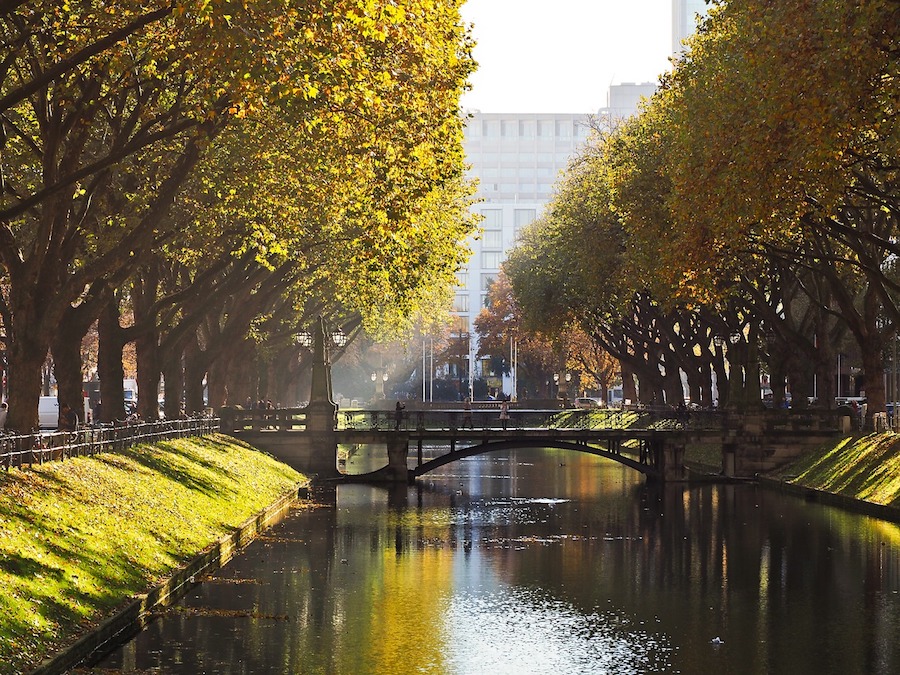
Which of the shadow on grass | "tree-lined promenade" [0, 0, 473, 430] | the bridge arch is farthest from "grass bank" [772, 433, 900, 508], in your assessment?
the shadow on grass

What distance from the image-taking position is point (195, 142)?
2881 cm

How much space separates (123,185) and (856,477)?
2555 centimetres

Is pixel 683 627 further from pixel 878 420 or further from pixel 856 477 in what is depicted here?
pixel 878 420

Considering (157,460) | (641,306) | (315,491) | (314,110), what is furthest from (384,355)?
(314,110)

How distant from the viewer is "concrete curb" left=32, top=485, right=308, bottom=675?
19016 millimetres

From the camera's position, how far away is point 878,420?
52.1 metres

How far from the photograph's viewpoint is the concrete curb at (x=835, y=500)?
134ft

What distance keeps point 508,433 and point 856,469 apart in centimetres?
1668

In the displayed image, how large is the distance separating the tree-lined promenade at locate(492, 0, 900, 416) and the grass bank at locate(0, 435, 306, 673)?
47.0ft

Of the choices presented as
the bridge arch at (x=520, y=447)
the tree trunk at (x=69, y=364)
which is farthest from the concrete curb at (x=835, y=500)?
the tree trunk at (x=69, y=364)

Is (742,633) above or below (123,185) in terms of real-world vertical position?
below

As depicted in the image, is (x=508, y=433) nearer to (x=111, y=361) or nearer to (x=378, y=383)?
(x=111, y=361)

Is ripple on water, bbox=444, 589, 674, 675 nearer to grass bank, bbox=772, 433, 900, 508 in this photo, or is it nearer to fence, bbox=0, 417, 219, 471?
fence, bbox=0, 417, 219, 471

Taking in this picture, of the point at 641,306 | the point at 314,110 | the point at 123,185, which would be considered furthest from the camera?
the point at 641,306
